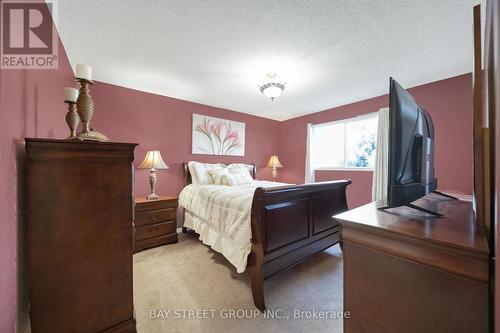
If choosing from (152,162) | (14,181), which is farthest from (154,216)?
(14,181)

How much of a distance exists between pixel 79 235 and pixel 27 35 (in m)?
1.25

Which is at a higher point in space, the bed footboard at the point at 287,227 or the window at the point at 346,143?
the window at the point at 346,143

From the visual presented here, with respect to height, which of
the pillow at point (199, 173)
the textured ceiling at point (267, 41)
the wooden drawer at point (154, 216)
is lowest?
the wooden drawer at point (154, 216)

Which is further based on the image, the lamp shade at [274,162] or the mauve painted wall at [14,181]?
the lamp shade at [274,162]

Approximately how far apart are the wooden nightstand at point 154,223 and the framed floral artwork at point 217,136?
122 centimetres

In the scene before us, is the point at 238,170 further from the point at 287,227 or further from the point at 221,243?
the point at 287,227

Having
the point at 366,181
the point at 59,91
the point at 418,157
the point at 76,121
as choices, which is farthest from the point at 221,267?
the point at 366,181

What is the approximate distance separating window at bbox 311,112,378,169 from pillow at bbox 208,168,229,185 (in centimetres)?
209

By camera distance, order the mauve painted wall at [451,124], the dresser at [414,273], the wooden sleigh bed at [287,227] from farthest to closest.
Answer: the mauve painted wall at [451,124], the wooden sleigh bed at [287,227], the dresser at [414,273]

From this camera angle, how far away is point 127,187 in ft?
3.73

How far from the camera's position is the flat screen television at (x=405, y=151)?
803 millimetres

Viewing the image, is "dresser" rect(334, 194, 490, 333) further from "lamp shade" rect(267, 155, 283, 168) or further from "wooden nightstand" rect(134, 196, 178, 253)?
"lamp shade" rect(267, 155, 283, 168)

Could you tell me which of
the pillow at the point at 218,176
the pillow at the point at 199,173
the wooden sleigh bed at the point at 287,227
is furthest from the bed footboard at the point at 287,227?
the pillow at the point at 199,173

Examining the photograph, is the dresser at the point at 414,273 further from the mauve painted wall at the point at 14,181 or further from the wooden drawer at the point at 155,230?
the wooden drawer at the point at 155,230
